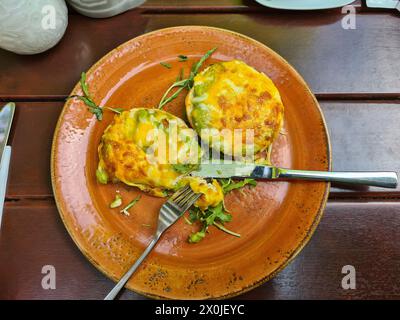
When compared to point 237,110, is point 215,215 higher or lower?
lower

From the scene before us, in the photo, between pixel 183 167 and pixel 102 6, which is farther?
pixel 102 6

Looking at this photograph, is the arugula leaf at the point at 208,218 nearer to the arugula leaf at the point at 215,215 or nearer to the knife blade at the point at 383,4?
the arugula leaf at the point at 215,215

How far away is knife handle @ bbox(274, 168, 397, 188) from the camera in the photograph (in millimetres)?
989

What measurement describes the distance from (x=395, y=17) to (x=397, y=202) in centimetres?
59

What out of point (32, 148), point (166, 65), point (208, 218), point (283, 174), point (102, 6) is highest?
point (102, 6)

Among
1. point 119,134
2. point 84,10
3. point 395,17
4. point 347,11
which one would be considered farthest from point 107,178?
point 395,17

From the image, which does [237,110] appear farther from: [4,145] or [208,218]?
[4,145]

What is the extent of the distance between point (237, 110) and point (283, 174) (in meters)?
0.21

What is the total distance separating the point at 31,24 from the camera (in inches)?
40.1

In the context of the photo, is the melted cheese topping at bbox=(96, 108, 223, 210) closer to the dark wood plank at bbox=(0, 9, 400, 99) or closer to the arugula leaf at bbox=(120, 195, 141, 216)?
the arugula leaf at bbox=(120, 195, 141, 216)

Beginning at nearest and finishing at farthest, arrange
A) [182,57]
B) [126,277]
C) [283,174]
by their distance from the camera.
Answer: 1. [126,277]
2. [283,174]
3. [182,57]

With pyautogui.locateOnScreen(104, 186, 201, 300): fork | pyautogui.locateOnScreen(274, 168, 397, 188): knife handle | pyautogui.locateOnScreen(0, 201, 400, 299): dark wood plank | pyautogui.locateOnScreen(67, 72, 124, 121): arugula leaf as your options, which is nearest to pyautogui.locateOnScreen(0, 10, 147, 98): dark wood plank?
pyautogui.locateOnScreen(67, 72, 124, 121): arugula leaf

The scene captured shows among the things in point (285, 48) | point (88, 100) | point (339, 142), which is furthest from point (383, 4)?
point (88, 100)
